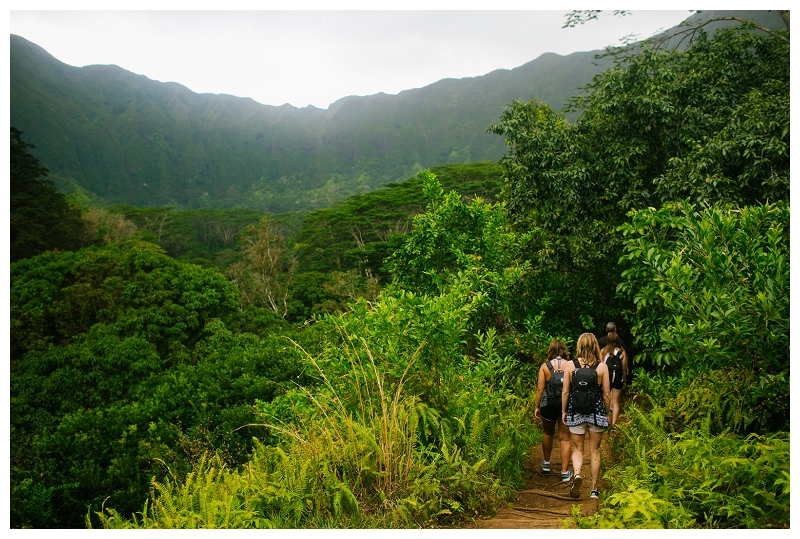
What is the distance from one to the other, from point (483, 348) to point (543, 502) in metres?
1.60

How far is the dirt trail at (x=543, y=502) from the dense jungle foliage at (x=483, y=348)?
0.40 feet

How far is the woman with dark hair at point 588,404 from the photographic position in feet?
11.7

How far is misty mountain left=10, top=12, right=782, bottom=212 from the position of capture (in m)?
93.2

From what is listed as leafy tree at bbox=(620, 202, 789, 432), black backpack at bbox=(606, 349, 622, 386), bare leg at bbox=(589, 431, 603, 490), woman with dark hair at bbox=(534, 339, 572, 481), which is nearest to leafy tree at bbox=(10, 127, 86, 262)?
woman with dark hair at bbox=(534, 339, 572, 481)

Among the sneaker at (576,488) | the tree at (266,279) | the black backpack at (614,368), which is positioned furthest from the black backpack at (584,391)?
the tree at (266,279)

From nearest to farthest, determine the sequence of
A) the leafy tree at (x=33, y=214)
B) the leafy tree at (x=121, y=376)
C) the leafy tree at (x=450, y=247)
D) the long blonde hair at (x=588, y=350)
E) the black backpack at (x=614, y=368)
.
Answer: the long blonde hair at (x=588, y=350) → the black backpack at (x=614, y=368) → the leafy tree at (x=450, y=247) → the leafy tree at (x=121, y=376) → the leafy tree at (x=33, y=214)

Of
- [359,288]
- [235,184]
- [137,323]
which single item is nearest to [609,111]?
[137,323]

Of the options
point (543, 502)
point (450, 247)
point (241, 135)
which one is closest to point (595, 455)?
point (543, 502)

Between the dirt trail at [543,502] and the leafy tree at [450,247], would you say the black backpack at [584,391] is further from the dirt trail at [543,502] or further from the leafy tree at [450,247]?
the leafy tree at [450,247]

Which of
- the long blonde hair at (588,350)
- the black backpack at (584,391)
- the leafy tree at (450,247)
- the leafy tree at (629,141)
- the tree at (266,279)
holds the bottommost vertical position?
the tree at (266,279)

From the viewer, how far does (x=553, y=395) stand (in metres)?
4.16

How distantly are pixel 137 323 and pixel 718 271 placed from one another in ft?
47.8

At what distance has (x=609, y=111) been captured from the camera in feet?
24.2

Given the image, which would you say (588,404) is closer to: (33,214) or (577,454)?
(577,454)
